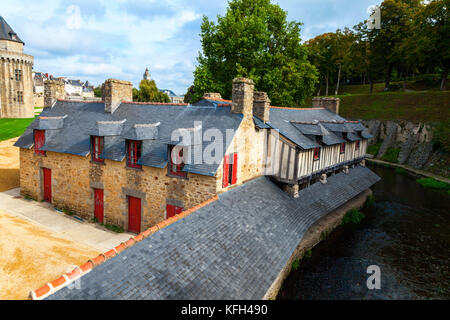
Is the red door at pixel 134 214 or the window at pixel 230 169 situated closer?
the window at pixel 230 169

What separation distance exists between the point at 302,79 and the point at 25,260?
879 inches

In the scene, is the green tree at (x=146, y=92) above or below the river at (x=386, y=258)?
above

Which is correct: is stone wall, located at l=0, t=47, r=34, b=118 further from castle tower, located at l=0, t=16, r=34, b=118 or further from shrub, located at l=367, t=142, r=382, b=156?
shrub, located at l=367, t=142, r=382, b=156

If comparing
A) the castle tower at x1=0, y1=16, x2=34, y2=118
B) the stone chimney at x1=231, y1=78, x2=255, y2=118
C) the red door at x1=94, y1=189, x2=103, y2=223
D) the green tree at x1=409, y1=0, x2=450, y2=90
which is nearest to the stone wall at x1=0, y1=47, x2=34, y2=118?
the castle tower at x1=0, y1=16, x2=34, y2=118

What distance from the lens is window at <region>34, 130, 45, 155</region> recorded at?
14288 mm

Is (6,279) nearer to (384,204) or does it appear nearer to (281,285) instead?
(281,285)

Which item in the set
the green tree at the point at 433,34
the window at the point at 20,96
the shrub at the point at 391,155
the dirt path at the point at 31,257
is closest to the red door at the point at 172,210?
the dirt path at the point at 31,257

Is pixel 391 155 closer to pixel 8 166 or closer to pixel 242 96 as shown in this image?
pixel 242 96

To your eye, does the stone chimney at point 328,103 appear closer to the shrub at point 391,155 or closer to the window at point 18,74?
the shrub at point 391,155

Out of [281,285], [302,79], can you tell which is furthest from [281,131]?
[302,79]

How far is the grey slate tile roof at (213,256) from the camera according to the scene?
540cm

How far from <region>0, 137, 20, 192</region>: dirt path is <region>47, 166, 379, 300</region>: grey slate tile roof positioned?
1519 centimetres

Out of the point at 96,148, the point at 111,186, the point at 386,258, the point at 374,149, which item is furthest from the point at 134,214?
the point at 374,149

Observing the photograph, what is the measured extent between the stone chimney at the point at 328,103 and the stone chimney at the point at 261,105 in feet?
36.5
